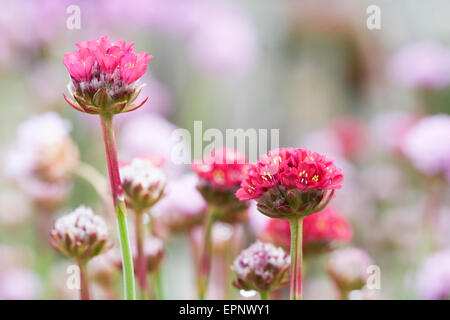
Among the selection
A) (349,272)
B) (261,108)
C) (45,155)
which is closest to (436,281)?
(349,272)

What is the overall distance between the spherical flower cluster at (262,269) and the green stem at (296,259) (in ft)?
0.09

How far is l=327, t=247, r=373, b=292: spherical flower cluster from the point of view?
0.37 meters

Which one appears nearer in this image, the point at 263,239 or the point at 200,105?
the point at 263,239

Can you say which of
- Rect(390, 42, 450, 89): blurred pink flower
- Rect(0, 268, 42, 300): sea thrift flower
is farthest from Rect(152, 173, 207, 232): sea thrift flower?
Rect(390, 42, 450, 89): blurred pink flower

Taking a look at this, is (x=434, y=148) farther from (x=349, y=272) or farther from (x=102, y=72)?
(x=102, y=72)

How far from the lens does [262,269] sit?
0.31 metres

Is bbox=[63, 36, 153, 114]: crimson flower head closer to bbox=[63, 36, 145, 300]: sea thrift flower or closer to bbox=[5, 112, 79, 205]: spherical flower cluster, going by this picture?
bbox=[63, 36, 145, 300]: sea thrift flower

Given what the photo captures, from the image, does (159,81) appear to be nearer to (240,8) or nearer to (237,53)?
(237,53)

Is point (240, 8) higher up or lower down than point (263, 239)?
higher up

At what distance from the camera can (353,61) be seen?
4.66 ft

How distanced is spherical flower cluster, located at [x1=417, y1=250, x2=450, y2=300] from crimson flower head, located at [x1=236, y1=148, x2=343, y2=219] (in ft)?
0.57

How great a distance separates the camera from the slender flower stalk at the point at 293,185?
271mm
